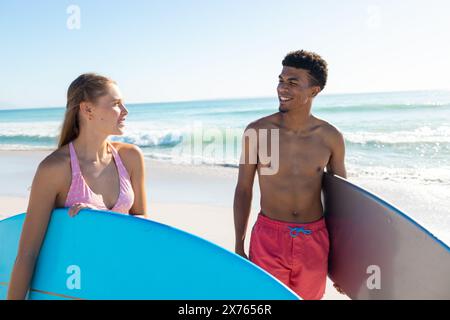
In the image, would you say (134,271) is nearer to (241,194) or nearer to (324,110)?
(241,194)

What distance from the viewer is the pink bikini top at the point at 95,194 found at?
6.41 feet

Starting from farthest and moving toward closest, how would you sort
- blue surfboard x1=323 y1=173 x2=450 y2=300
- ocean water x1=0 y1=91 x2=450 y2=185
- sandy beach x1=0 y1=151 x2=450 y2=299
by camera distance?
ocean water x1=0 y1=91 x2=450 y2=185
sandy beach x1=0 y1=151 x2=450 y2=299
blue surfboard x1=323 y1=173 x2=450 y2=300

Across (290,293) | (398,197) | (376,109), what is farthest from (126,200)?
(376,109)

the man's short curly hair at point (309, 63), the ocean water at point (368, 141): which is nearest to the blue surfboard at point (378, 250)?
the man's short curly hair at point (309, 63)

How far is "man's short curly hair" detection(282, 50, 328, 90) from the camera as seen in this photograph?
Result: 250 centimetres

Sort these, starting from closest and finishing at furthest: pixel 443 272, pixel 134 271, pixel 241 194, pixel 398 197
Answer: pixel 134 271, pixel 443 272, pixel 241 194, pixel 398 197

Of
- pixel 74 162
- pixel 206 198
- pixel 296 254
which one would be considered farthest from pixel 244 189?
pixel 206 198

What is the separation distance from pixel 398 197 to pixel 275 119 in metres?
4.56

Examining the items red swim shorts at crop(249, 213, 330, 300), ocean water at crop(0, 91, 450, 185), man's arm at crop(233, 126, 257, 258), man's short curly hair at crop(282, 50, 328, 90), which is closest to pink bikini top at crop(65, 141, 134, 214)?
man's arm at crop(233, 126, 257, 258)

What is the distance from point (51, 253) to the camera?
1.98 m

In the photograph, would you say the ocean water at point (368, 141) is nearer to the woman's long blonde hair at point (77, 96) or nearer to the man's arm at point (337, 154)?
the woman's long blonde hair at point (77, 96)

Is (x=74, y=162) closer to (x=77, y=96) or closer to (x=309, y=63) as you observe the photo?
(x=77, y=96)

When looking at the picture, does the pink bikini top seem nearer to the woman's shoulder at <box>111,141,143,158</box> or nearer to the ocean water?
the woman's shoulder at <box>111,141,143,158</box>

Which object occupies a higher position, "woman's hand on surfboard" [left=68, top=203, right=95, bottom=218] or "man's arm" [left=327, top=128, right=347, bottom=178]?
"man's arm" [left=327, top=128, right=347, bottom=178]
